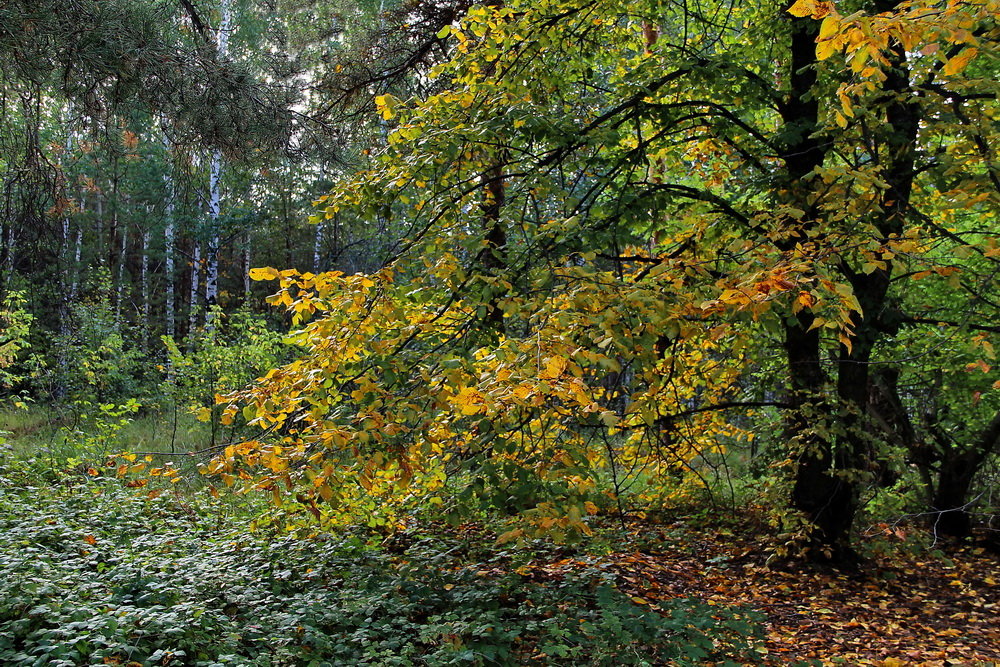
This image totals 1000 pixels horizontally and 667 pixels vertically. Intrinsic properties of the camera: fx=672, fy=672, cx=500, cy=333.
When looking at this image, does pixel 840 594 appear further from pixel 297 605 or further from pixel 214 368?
pixel 214 368

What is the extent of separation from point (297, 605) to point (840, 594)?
4263 mm

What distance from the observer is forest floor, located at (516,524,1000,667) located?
449 centimetres

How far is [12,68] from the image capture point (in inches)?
212

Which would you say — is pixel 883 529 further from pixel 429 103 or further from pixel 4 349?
pixel 4 349

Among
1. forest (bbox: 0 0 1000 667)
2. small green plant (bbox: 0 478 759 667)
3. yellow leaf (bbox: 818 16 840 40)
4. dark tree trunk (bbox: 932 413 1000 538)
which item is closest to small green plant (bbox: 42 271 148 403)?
forest (bbox: 0 0 1000 667)

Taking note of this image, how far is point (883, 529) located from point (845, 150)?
3.22 meters

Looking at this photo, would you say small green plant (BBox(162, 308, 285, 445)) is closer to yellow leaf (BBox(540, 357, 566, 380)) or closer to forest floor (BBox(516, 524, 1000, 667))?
forest floor (BBox(516, 524, 1000, 667))

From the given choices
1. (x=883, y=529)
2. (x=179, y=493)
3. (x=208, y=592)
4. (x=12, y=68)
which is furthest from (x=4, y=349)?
(x=883, y=529)

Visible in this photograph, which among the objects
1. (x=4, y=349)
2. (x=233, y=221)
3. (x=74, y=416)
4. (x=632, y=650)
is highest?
(x=233, y=221)

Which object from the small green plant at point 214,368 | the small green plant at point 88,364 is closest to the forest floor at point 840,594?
the small green plant at point 214,368

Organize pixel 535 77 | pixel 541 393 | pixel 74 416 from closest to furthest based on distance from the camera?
pixel 541 393 → pixel 535 77 → pixel 74 416

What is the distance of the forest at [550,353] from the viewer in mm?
3010

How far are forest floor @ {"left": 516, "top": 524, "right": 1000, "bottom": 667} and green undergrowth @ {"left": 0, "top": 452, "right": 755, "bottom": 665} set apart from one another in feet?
1.76

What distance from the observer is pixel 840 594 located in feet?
17.9
